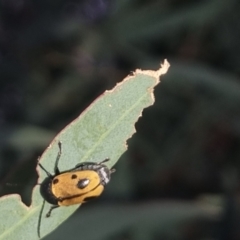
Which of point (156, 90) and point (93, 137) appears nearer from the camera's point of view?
point (93, 137)

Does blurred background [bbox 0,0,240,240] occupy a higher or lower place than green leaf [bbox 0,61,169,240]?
higher

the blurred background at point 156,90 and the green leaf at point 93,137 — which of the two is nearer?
the green leaf at point 93,137

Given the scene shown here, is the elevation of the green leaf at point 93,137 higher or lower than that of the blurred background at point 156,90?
lower

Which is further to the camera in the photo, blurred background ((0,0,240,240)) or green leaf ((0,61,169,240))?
blurred background ((0,0,240,240))

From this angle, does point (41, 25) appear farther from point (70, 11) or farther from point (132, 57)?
point (132, 57)

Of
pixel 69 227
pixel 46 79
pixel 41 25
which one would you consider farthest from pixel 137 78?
pixel 46 79
